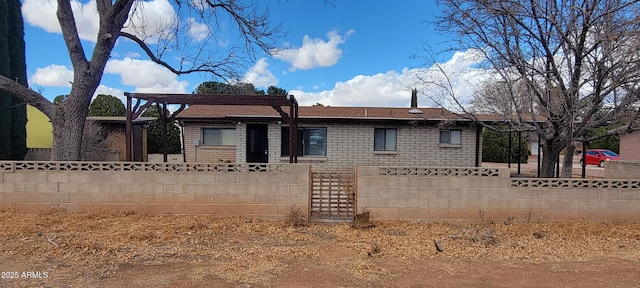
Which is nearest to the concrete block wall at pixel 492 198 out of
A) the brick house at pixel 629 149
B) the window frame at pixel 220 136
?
the window frame at pixel 220 136

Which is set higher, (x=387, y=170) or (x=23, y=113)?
(x=23, y=113)

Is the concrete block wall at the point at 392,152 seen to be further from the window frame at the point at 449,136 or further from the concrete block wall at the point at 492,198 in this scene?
the concrete block wall at the point at 492,198

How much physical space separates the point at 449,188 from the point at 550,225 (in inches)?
70.2

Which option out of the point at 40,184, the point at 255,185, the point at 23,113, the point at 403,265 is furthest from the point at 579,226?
the point at 23,113

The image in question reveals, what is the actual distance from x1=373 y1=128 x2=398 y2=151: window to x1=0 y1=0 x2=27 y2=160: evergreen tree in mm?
14808

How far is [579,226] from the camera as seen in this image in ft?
19.0

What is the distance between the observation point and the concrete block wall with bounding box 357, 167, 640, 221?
6.08 m

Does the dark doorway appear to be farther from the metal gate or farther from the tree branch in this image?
the tree branch

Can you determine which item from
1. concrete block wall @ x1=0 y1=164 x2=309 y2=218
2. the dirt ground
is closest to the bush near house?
the dirt ground

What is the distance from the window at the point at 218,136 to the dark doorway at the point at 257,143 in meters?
1.11

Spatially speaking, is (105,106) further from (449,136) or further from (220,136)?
(449,136)

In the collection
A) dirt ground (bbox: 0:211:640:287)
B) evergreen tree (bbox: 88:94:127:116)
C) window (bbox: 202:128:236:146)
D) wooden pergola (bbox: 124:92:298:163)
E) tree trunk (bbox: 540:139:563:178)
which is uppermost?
evergreen tree (bbox: 88:94:127:116)

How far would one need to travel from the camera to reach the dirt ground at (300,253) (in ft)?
12.4

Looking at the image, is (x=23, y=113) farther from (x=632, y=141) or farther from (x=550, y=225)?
(x=632, y=141)
